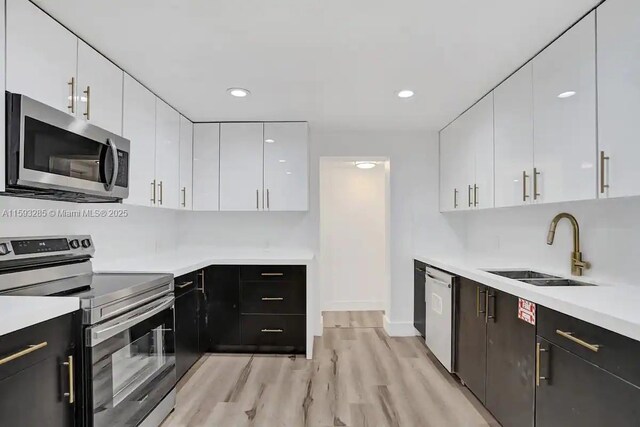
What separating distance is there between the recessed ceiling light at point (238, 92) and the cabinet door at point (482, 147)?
1.85m

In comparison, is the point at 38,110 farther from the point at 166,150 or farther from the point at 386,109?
the point at 386,109

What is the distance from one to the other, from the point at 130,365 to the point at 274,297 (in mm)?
1709

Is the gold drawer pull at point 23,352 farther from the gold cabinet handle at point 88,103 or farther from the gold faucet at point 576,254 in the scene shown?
the gold faucet at point 576,254

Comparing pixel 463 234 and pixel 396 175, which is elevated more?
Answer: pixel 396 175

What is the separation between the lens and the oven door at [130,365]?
1695mm

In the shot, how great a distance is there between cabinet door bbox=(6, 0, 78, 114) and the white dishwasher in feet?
9.19

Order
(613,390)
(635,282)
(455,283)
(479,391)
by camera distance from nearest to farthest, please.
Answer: (613,390), (635,282), (479,391), (455,283)

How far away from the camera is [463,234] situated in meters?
4.36

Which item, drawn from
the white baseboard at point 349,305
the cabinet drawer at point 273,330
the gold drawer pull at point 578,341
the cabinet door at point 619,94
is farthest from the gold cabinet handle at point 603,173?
the white baseboard at point 349,305

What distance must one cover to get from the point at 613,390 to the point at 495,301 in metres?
0.98

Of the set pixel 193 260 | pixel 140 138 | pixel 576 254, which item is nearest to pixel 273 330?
pixel 193 260

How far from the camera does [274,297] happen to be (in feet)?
11.9

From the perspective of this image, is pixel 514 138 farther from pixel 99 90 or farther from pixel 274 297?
pixel 99 90

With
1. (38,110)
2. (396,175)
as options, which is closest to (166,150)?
(38,110)
